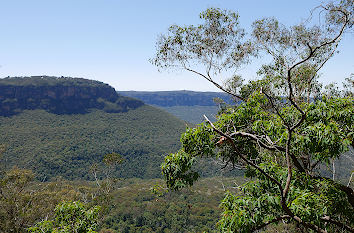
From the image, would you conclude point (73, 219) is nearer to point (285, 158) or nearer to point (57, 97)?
point (285, 158)

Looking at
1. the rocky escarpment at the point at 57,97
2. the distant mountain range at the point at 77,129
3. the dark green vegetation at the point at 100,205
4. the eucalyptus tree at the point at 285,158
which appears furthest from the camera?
the rocky escarpment at the point at 57,97

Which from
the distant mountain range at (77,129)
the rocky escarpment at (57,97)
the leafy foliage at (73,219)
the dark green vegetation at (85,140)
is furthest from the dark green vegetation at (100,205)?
the rocky escarpment at (57,97)

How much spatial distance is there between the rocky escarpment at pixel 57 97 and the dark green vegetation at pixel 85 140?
510cm

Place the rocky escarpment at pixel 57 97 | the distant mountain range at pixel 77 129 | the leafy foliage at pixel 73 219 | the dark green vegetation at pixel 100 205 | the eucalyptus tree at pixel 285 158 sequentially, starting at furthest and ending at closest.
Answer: the rocky escarpment at pixel 57 97 < the distant mountain range at pixel 77 129 < the dark green vegetation at pixel 100 205 < the leafy foliage at pixel 73 219 < the eucalyptus tree at pixel 285 158

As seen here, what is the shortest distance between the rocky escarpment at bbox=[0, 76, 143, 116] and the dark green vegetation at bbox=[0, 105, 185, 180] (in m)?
5.10

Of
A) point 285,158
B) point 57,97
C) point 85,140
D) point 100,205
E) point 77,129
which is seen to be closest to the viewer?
point 285,158

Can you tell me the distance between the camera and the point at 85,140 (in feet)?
322

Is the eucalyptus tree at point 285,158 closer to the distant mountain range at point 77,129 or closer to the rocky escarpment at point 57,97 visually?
the distant mountain range at point 77,129

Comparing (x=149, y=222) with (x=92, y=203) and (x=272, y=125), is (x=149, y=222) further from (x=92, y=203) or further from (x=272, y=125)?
(x=272, y=125)

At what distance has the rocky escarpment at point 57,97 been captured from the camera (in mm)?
114562

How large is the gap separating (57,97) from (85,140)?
46053 millimetres

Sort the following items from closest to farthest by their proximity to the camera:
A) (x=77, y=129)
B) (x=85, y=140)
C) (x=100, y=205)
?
(x=100, y=205), (x=85, y=140), (x=77, y=129)

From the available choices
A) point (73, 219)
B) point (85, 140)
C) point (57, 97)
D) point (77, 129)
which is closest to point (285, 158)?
point (73, 219)

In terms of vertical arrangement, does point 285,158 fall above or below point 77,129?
above
